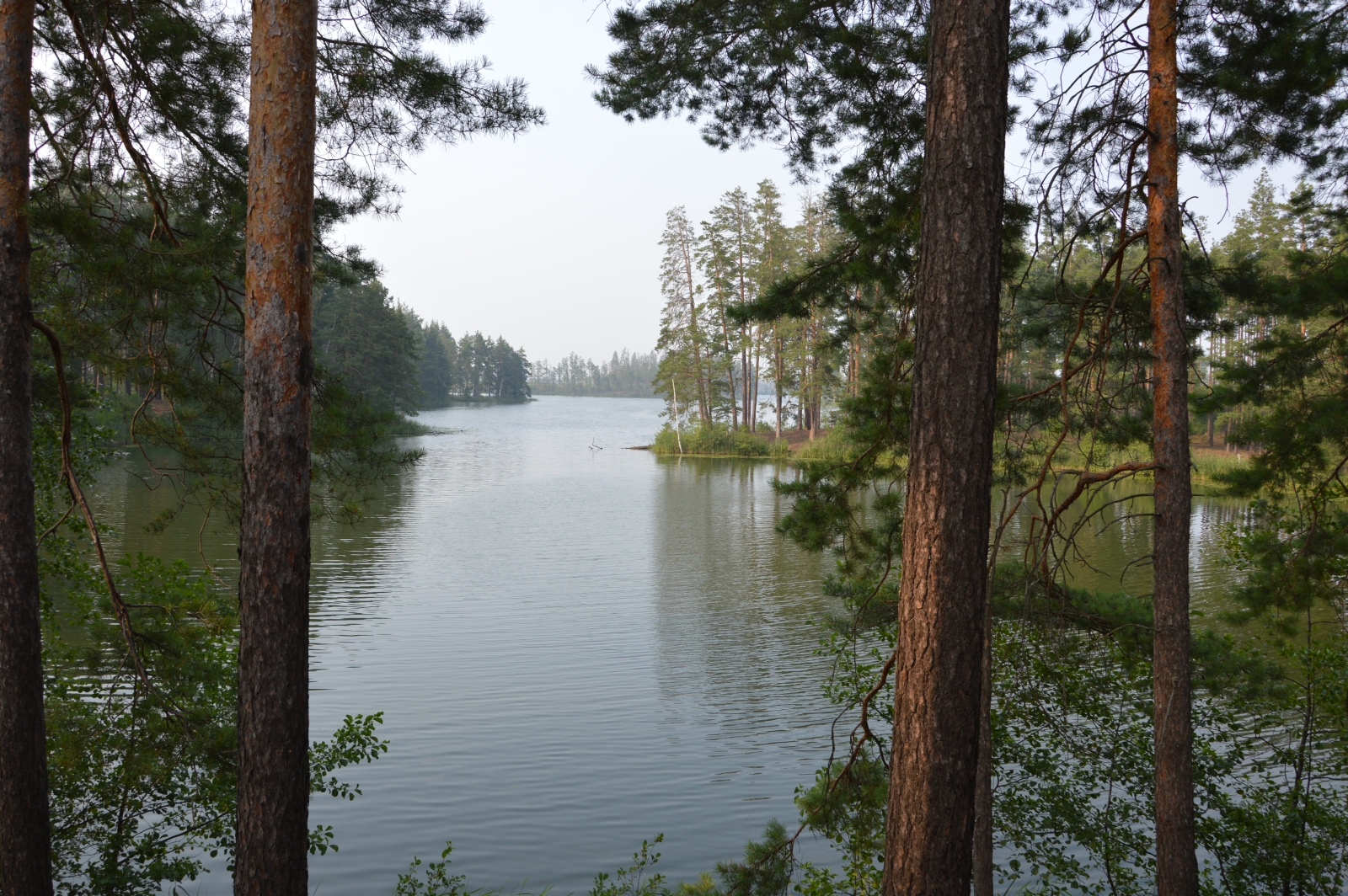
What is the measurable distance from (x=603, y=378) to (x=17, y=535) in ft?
524

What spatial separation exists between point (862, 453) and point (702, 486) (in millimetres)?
25597

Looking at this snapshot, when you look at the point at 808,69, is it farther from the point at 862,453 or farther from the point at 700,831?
the point at 700,831

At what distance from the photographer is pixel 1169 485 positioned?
5180 mm

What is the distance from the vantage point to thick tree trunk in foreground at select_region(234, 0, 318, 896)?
11.1 feet

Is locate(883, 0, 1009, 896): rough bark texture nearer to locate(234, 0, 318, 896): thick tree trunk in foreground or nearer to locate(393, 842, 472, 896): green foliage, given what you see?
locate(234, 0, 318, 896): thick tree trunk in foreground

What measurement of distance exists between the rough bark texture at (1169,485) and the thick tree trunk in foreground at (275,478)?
→ 4.64 meters

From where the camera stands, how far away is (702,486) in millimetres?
31156

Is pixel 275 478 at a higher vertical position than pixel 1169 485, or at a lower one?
higher

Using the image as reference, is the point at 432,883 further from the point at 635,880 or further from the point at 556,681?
the point at 556,681

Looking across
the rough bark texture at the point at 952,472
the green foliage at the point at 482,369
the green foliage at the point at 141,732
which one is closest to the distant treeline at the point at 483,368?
the green foliage at the point at 482,369

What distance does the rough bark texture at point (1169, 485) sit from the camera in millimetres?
5035

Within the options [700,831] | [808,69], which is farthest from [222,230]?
[700,831]

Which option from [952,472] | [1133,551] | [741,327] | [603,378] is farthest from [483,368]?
[952,472]

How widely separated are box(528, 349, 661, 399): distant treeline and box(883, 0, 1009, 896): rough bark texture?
5799 inches
